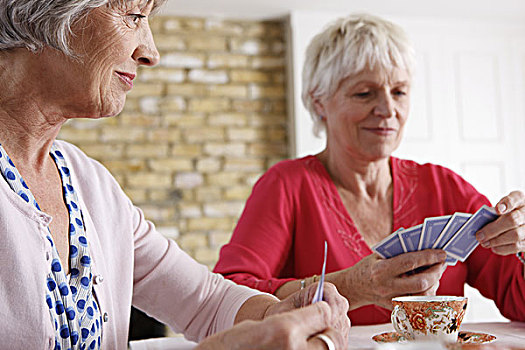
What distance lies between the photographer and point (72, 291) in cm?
111

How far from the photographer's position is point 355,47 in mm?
1949

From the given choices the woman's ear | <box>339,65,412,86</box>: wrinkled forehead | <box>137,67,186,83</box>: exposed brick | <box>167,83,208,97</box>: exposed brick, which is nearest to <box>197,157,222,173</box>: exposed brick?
<box>167,83,208,97</box>: exposed brick

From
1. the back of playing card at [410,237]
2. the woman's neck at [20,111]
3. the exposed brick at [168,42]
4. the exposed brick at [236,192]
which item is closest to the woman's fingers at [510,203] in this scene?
the back of playing card at [410,237]

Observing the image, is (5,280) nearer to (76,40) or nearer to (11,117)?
(11,117)

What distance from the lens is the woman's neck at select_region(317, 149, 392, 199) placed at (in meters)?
2.00

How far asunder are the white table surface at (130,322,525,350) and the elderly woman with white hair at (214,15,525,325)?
0.25 metres

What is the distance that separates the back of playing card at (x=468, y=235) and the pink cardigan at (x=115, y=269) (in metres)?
0.52

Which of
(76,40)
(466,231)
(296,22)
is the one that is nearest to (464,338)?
(466,231)

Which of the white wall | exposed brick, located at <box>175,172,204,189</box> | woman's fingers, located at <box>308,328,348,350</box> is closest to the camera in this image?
woman's fingers, located at <box>308,328,348,350</box>

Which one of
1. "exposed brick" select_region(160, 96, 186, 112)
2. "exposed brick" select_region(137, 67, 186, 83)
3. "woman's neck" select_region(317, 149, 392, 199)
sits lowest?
"woman's neck" select_region(317, 149, 392, 199)

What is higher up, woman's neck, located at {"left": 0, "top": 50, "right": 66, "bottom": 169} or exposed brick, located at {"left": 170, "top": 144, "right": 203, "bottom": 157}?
exposed brick, located at {"left": 170, "top": 144, "right": 203, "bottom": 157}

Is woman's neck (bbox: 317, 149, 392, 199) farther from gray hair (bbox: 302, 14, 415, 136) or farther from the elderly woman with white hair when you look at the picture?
gray hair (bbox: 302, 14, 415, 136)

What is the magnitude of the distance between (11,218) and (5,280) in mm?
107

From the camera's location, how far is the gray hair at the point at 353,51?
1.93 m
